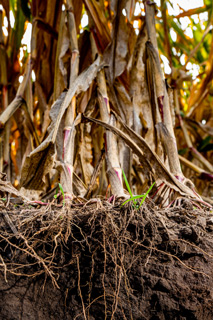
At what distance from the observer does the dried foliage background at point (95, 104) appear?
77 cm

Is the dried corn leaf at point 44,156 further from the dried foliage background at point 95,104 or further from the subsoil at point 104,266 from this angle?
the subsoil at point 104,266

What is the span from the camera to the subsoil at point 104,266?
56 cm

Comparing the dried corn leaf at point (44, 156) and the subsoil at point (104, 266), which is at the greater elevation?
the dried corn leaf at point (44, 156)

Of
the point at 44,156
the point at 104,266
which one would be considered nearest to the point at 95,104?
the point at 44,156

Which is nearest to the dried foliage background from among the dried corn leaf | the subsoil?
the dried corn leaf

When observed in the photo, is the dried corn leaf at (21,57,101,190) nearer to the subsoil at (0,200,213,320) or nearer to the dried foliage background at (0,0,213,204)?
the dried foliage background at (0,0,213,204)

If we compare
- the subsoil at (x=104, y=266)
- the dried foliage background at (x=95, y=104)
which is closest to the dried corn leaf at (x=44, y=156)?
the dried foliage background at (x=95, y=104)

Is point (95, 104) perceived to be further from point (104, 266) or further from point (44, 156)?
point (104, 266)

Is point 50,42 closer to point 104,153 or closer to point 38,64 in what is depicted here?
point 38,64

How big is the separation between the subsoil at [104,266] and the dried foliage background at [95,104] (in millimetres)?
118

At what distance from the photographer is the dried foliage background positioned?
774mm

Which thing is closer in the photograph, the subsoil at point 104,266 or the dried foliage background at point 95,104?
the subsoil at point 104,266

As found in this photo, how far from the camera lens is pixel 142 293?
1.86 feet

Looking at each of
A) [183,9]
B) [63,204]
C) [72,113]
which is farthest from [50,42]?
[63,204]
